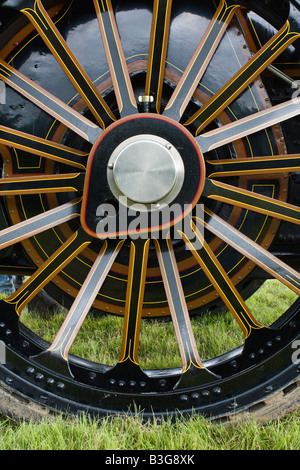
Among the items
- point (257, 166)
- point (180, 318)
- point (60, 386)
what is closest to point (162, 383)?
point (180, 318)

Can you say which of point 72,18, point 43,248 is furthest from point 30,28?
point 43,248

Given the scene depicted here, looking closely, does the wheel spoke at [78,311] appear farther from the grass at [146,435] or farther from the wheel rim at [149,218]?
the grass at [146,435]

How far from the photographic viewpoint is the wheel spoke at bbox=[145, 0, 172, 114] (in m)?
1.76

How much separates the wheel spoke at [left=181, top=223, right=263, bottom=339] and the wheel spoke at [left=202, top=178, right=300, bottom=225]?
214 mm

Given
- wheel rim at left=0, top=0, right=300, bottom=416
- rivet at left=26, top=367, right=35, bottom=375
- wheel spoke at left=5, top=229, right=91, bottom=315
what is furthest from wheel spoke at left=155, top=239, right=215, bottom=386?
rivet at left=26, top=367, right=35, bottom=375

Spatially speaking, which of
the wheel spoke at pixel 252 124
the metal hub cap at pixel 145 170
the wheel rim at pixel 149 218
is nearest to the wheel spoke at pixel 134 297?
the wheel rim at pixel 149 218

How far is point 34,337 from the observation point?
201cm

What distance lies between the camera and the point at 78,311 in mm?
1864

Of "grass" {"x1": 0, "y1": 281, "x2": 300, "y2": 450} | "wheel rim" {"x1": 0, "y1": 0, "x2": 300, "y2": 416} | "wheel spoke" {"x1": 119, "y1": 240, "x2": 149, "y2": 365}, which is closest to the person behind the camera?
"grass" {"x1": 0, "y1": 281, "x2": 300, "y2": 450}

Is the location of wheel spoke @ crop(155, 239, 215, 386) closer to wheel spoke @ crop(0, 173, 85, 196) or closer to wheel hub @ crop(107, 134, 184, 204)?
wheel hub @ crop(107, 134, 184, 204)

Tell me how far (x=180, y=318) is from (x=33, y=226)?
27.7 inches

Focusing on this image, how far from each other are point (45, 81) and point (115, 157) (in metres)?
0.69

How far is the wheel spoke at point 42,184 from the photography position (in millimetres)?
1885
